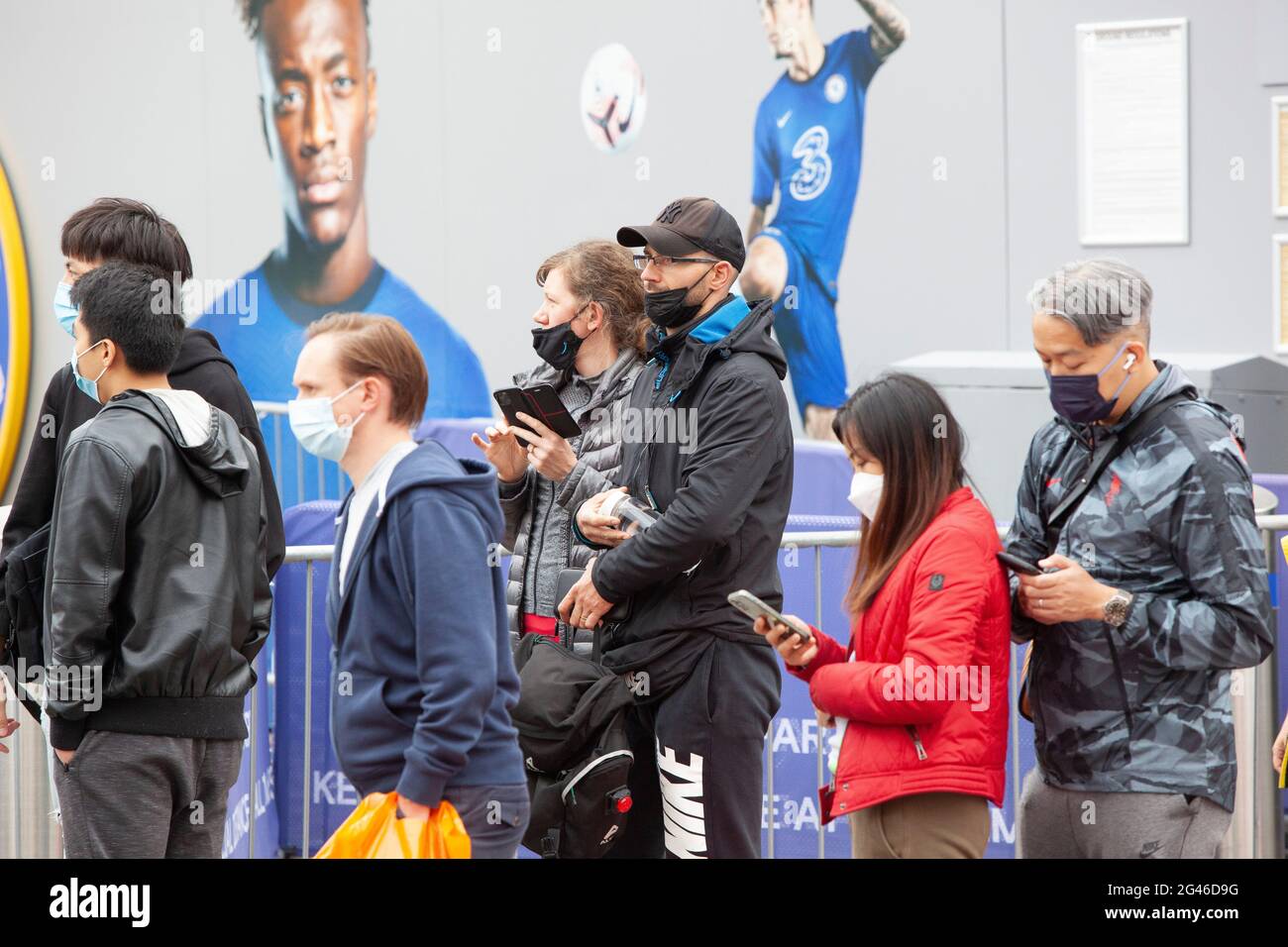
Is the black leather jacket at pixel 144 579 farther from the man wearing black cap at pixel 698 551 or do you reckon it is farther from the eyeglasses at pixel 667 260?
the eyeglasses at pixel 667 260

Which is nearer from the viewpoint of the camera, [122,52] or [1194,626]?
[1194,626]

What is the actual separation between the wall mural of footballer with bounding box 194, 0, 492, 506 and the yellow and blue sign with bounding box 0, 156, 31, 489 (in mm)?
1412

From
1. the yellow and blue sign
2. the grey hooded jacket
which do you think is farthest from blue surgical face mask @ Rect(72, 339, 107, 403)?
the yellow and blue sign

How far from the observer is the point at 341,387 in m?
2.89

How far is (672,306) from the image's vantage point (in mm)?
3701

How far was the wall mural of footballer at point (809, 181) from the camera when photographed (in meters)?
7.65

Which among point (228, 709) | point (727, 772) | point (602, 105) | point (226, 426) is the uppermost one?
point (602, 105)

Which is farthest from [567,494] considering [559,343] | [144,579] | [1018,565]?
[1018,565]

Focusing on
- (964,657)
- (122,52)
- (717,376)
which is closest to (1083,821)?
(964,657)

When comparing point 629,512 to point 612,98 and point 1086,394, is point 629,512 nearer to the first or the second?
point 1086,394

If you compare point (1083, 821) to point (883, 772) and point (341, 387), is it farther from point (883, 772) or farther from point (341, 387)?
point (341, 387)

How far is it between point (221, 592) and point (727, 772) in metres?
1.22

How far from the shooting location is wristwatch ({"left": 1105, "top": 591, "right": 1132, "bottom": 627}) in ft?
9.37

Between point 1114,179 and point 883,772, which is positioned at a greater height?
point 1114,179
